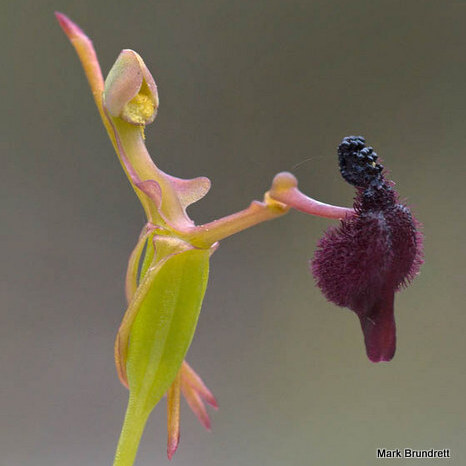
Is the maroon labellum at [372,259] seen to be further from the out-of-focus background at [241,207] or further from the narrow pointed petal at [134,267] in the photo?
the out-of-focus background at [241,207]

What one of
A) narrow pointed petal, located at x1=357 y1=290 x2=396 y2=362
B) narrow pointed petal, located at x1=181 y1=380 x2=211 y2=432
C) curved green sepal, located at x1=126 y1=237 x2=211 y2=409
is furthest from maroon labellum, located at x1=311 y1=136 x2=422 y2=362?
narrow pointed petal, located at x1=181 y1=380 x2=211 y2=432

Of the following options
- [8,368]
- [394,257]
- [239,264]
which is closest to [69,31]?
[394,257]

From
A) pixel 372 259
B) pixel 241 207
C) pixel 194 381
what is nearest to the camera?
pixel 372 259

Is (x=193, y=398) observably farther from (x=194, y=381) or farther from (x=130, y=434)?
(x=130, y=434)

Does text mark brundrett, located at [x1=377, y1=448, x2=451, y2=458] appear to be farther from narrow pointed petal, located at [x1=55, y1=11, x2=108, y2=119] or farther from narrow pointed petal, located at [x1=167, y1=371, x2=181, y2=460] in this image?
narrow pointed petal, located at [x1=55, y1=11, x2=108, y2=119]

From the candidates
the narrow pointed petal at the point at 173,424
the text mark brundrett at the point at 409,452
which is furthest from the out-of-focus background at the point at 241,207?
the narrow pointed petal at the point at 173,424

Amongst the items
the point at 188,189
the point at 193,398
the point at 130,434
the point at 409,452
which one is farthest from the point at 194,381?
the point at 409,452
